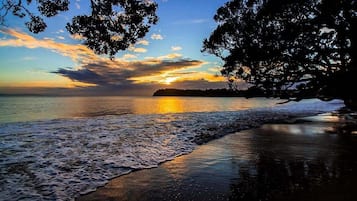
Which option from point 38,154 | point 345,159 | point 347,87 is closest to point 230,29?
point 347,87

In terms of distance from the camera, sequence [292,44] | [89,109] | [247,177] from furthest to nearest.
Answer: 1. [89,109]
2. [292,44]
3. [247,177]

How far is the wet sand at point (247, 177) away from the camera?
5.84 meters

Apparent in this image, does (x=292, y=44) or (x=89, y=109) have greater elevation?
(x=292, y=44)

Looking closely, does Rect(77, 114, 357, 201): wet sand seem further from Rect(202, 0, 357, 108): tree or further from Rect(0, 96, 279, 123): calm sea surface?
Rect(0, 96, 279, 123): calm sea surface

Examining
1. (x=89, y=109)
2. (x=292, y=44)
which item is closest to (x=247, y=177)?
(x=292, y=44)

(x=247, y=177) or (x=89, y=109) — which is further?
(x=89, y=109)

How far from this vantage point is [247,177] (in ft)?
23.2

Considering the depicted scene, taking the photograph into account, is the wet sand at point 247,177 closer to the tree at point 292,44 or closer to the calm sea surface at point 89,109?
the tree at point 292,44

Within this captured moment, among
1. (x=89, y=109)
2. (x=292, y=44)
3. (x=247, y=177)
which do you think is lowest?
(x=89, y=109)

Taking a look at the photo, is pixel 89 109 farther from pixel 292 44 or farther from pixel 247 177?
pixel 247 177

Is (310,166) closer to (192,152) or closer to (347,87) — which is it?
(192,152)

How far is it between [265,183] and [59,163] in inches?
250

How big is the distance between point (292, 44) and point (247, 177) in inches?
440

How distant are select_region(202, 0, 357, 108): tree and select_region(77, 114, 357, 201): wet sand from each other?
17.2 ft
